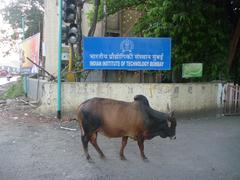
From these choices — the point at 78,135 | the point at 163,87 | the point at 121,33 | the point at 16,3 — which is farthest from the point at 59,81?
the point at 16,3

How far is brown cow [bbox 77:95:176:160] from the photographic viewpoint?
6.29 m

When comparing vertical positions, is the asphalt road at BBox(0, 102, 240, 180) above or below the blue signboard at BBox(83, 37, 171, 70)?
below

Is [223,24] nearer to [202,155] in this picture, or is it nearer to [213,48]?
[213,48]

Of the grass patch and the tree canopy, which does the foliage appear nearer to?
the grass patch

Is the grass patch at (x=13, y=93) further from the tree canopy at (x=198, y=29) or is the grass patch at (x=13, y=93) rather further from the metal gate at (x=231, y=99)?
the metal gate at (x=231, y=99)

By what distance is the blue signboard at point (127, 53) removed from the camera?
1130 cm

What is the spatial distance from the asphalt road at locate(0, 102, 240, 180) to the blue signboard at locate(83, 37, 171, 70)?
2.37m

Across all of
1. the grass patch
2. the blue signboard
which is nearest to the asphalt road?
the blue signboard

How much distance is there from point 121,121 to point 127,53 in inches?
212

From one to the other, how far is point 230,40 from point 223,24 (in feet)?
2.10

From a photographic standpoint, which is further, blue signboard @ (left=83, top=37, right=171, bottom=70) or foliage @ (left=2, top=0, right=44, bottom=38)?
foliage @ (left=2, top=0, right=44, bottom=38)

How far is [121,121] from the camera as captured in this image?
632 cm

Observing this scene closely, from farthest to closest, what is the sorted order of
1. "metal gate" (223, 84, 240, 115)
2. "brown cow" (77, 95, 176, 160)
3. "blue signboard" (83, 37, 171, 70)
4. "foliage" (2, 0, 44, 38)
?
"foliage" (2, 0, 44, 38), "metal gate" (223, 84, 240, 115), "blue signboard" (83, 37, 171, 70), "brown cow" (77, 95, 176, 160)

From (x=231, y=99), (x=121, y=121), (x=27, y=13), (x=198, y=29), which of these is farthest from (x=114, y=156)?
(x=27, y=13)
